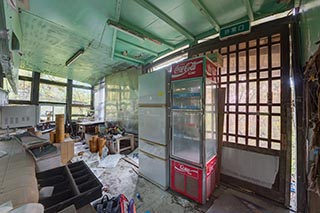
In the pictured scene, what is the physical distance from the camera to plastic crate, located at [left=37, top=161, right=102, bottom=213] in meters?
0.86

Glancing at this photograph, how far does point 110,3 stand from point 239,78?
2525 mm

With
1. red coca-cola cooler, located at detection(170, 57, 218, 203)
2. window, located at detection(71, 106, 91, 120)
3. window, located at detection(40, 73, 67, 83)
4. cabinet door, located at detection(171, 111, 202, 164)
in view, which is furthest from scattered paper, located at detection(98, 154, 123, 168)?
window, located at detection(40, 73, 67, 83)

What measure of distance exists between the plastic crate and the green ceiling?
4.85 feet

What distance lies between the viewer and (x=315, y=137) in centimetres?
104

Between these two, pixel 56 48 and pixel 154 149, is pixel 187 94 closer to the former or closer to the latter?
pixel 154 149

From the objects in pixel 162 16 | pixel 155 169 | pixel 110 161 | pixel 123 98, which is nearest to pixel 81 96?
pixel 123 98

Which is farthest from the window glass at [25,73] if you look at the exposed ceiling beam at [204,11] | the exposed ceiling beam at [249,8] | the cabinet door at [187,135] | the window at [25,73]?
the exposed ceiling beam at [249,8]

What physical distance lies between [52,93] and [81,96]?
132cm

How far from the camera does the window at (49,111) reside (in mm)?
5984

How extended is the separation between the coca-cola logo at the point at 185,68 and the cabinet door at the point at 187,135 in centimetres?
69

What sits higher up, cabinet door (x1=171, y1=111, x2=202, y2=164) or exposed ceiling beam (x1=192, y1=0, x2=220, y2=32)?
exposed ceiling beam (x1=192, y1=0, x2=220, y2=32)

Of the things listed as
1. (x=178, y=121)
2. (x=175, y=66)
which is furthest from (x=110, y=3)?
(x=178, y=121)

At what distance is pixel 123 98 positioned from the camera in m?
5.21

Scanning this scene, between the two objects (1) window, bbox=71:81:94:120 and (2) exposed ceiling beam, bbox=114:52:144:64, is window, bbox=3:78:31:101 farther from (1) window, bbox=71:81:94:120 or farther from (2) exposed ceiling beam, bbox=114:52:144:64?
(2) exposed ceiling beam, bbox=114:52:144:64
